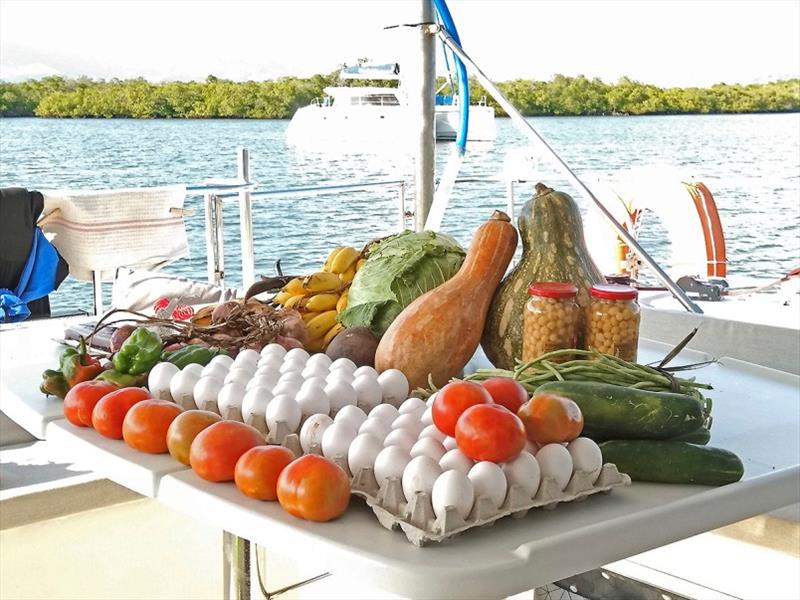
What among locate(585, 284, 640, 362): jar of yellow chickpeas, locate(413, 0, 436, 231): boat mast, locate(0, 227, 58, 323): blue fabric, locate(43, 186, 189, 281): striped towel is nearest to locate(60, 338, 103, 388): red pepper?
locate(585, 284, 640, 362): jar of yellow chickpeas

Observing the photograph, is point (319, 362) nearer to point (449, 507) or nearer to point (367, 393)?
point (367, 393)

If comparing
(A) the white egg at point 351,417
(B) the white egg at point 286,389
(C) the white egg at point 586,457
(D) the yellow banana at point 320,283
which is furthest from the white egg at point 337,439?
(D) the yellow banana at point 320,283

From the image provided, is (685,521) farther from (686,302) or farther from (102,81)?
(102,81)

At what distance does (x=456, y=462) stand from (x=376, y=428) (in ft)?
0.39

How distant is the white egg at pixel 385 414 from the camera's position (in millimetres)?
1022

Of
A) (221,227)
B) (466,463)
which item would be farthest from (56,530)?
(466,463)

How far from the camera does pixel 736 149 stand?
34500mm

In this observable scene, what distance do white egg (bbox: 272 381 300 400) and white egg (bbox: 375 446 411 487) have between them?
0.21m

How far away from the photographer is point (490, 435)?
887 mm

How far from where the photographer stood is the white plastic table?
785 mm

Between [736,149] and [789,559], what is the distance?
34866mm

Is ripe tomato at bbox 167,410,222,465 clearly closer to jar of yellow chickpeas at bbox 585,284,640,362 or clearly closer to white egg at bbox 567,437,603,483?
white egg at bbox 567,437,603,483

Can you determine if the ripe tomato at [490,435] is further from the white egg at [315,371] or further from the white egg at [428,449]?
the white egg at [315,371]

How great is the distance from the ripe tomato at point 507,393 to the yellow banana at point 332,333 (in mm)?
→ 567
